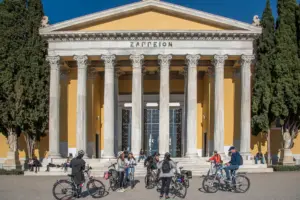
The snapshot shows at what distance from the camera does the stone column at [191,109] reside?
27156 mm

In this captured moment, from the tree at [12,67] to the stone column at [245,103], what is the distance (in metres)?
14.7

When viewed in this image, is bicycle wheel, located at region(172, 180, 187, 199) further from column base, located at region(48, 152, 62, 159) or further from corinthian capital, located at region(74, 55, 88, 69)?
corinthian capital, located at region(74, 55, 88, 69)

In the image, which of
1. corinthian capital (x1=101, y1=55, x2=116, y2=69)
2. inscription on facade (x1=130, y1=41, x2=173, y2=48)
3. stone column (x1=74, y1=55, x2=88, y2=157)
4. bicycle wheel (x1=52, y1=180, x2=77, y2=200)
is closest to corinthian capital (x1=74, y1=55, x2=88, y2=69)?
stone column (x1=74, y1=55, x2=88, y2=157)

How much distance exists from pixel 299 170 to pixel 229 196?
13.6m

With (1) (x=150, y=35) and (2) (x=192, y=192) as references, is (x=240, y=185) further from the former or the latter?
(1) (x=150, y=35)

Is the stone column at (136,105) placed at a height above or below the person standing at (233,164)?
above

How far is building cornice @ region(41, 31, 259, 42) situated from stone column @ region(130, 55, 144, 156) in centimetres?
144

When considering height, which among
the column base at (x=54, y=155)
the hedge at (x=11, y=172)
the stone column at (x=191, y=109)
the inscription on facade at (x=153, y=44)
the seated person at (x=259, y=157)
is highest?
the inscription on facade at (x=153, y=44)

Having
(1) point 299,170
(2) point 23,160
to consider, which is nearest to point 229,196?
(1) point 299,170

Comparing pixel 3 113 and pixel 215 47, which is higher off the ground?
pixel 215 47

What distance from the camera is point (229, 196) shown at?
1527 cm

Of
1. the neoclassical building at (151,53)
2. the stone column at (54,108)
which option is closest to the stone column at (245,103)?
the neoclassical building at (151,53)

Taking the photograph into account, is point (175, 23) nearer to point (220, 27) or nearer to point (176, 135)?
point (220, 27)

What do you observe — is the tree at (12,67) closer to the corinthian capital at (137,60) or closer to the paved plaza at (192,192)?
the corinthian capital at (137,60)
